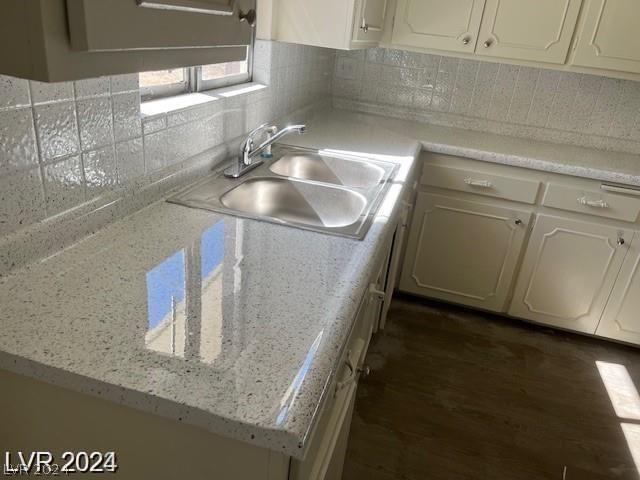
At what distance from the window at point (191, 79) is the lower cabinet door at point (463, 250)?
109cm

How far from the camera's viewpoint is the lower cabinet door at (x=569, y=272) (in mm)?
2230

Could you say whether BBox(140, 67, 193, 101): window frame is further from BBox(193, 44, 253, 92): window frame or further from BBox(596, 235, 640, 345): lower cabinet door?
BBox(596, 235, 640, 345): lower cabinet door

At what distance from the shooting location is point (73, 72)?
0.55 meters

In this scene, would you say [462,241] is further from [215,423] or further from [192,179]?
[215,423]

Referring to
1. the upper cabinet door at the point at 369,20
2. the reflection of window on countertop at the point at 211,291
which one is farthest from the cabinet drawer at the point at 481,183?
the reflection of window on countertop at the point at 211,291

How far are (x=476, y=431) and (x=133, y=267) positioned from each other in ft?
4.81

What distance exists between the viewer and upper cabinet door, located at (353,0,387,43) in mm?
1812

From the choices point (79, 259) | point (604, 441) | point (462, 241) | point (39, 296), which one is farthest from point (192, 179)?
point (604, 441)

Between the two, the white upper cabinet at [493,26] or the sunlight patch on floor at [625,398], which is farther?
the white upper cabinet at [493,26]

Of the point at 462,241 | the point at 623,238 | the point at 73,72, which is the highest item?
the point at 73,72

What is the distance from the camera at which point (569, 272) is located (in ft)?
7.67

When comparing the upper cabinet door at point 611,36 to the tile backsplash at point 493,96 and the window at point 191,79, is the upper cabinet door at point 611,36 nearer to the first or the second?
the tile backsplash at point 493,96

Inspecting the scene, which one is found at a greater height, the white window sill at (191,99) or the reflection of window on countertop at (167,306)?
the white window sill at (191,99)

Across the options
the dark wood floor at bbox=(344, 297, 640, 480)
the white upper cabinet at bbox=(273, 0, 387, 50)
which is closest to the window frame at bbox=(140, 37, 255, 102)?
the white upper cabinet at bbox=(273, 0, 387, 50)
